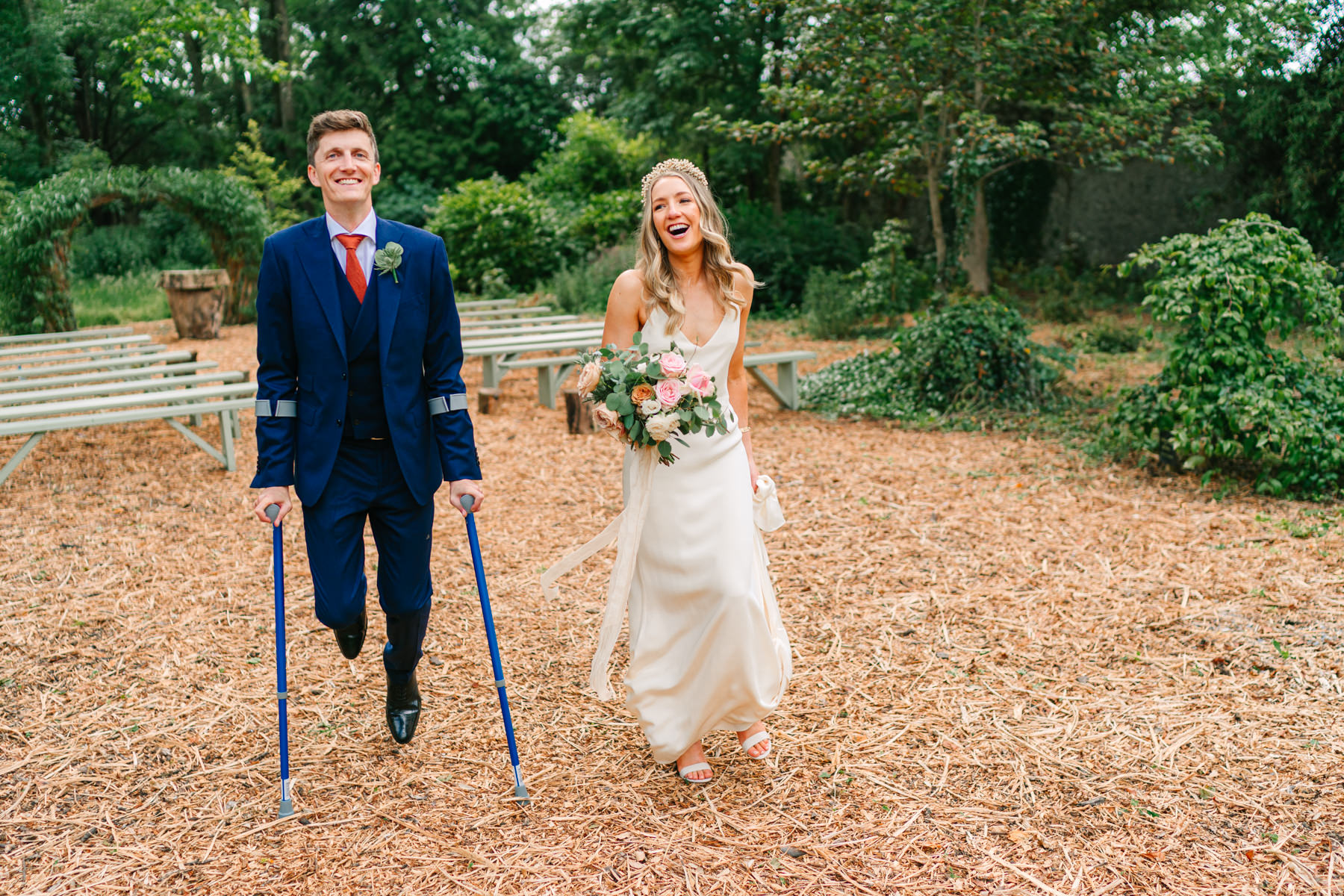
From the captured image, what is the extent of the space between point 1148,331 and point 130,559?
5.96 m

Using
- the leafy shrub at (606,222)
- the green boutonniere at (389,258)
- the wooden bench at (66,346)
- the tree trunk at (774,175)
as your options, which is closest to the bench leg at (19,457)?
the wooden bench at (66,346)

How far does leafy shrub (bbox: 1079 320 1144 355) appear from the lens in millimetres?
11633

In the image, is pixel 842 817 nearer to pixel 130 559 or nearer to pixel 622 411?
pixel 622 411

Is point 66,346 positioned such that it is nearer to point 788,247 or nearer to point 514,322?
point 514,322

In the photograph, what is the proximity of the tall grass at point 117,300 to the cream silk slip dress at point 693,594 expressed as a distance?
564 inches

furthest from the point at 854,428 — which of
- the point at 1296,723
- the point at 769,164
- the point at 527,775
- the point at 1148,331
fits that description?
the point at 769,164

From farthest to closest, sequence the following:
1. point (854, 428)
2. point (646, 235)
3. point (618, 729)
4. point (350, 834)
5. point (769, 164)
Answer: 1. point (769, 164)
2. point (854, 428)
3. point (618, 729)
4. point (646, 235)
5. point (350, 834)

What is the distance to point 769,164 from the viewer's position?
1959 cm

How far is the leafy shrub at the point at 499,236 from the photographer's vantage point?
1747cm

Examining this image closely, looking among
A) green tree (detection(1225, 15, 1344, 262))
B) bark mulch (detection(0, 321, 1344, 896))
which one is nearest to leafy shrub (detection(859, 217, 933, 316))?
green tree (detection(1225, 15, 1344, 262))

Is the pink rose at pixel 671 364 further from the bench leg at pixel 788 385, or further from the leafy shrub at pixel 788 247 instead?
the leafy shrub at pixel 788 247

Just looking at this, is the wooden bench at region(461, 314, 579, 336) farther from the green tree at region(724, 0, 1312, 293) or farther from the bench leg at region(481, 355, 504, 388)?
the green tree at region(724, 0, 1312, 293)

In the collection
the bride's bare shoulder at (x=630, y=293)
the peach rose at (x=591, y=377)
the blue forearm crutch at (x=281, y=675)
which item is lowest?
the blue forearm crutch at (x=281, y=675)

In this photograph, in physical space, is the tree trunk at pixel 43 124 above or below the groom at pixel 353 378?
above
